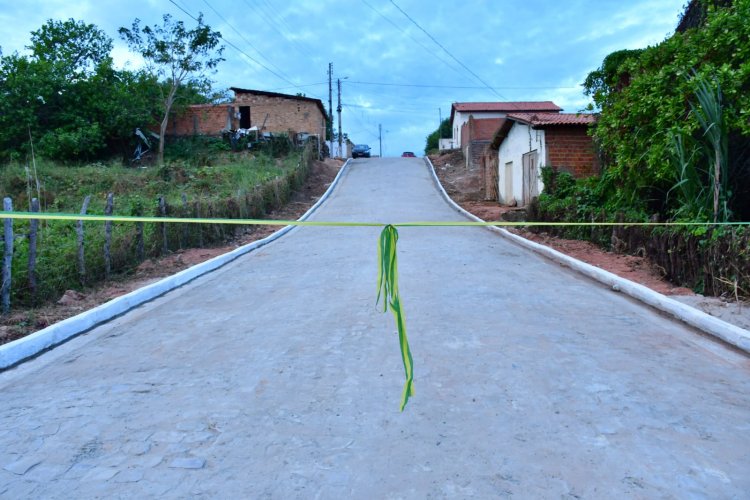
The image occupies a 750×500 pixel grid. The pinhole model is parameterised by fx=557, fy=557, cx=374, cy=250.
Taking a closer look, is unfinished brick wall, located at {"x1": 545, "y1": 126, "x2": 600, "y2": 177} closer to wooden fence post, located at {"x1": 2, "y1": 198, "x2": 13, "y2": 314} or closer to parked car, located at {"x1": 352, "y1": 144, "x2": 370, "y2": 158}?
wooden fence post, located at {"x1": 2, "y1": 198, "x2": 13, "y2": 314}

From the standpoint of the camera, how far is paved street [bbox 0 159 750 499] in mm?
2832

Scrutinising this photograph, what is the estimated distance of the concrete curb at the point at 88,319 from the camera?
491 centimetres

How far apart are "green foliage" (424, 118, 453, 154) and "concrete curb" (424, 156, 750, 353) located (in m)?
59.3

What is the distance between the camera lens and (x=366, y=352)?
16.0 ft

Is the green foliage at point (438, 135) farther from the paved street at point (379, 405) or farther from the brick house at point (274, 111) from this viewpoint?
the paved street at point (379, 405)

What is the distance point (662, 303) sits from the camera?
6.39 meters

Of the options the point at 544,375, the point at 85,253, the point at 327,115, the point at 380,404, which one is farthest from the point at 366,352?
the point at 327,115

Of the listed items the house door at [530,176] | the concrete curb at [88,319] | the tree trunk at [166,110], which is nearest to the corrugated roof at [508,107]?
the tree trunk at [166,110]

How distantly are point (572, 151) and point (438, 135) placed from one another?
2527 inches

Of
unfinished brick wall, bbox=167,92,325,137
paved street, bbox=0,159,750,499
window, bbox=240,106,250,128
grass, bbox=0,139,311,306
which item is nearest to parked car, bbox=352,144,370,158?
unfinished brick wall, bbox=167,92,325,137

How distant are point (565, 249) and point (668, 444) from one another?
8286mm

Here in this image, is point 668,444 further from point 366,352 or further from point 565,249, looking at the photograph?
point 565,249

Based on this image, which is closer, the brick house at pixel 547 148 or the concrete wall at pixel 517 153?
the brick house at pixel 547 148

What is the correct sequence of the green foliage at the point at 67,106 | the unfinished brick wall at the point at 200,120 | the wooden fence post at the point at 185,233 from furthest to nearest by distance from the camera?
the unfinished brick wall at the point at 200,120 → the green foliage at the point at 67,106 → the wooden fence post at the point at 185,233
